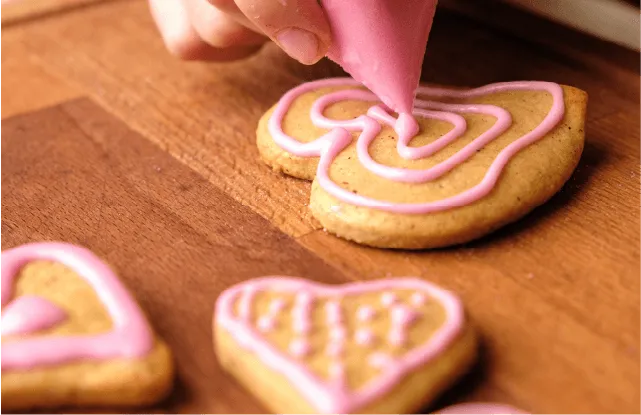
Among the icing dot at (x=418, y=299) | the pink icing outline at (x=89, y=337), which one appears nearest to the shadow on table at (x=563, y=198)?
the icing dot at (x=418, y=299)

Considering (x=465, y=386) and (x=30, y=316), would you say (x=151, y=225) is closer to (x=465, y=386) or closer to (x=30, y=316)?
(x=30, y=316)

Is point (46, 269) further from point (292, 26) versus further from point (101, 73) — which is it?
point (101, 73)

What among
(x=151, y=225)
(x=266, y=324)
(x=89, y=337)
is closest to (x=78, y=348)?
(x=89, y=337)

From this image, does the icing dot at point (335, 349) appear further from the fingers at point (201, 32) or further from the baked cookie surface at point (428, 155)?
the fingers at point (201, 32)

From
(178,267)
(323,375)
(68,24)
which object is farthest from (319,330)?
(68,24)

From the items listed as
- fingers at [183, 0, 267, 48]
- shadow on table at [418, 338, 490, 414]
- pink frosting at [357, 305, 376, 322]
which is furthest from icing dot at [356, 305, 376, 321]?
fingers at [183, 0, 267, 48]

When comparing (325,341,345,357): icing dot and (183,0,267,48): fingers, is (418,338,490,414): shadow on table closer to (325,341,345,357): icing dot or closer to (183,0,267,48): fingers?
(325,341,345,357): icing dot

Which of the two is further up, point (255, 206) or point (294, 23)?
point (294, 23)
